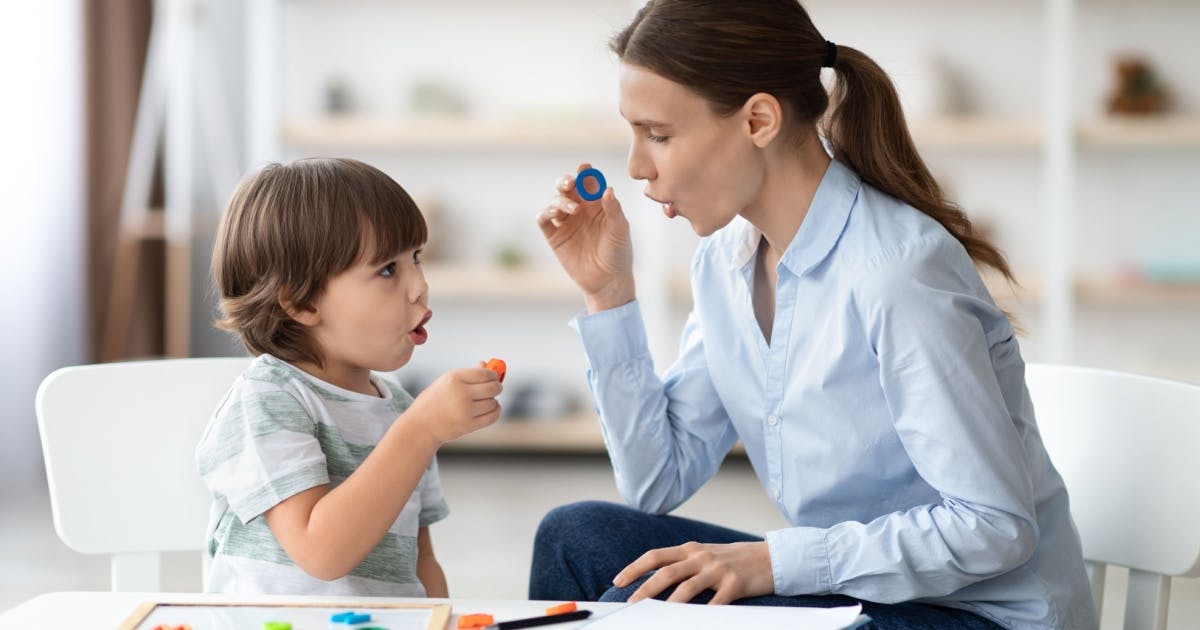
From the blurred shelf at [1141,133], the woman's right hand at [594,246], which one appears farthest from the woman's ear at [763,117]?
the blurred shelf at [1141,133]

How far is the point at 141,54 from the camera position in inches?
163

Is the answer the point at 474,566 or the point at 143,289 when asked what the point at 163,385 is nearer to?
the point at 474,566

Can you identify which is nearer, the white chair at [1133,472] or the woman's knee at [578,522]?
the white chair at [1133,472]

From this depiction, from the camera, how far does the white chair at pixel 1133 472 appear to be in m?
1.26

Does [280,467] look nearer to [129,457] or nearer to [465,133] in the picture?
[129,457]

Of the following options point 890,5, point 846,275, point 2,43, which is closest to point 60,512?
point 846,275

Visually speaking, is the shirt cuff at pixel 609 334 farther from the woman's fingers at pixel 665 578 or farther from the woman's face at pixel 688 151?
the woman's fingers at pixel 665 578

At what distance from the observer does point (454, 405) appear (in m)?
1.15

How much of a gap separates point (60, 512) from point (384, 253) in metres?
0.46

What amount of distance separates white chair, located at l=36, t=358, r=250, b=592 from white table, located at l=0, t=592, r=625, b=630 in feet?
1.24

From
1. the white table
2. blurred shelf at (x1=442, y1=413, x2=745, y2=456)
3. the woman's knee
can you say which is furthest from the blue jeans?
blurred shelf at (x1=442, y1=413, x2=745, y2=456)

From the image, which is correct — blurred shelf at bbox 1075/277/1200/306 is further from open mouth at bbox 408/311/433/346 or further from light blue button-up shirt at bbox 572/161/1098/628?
open mouth at bbox 408/311/433/346

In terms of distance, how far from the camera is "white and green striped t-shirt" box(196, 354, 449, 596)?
1163mm

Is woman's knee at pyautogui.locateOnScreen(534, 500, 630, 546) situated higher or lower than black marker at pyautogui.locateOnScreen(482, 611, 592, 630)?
lower
